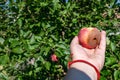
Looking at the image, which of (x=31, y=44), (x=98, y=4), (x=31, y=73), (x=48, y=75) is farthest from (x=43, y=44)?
(x=98, y=4)

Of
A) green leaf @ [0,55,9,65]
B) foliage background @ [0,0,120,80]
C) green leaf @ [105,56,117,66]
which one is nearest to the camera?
green leaf @ [0,55,9,65]

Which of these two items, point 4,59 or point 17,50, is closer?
point 4,59

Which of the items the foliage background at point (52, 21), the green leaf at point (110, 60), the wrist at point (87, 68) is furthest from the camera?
the foliage background at point (52, 21)

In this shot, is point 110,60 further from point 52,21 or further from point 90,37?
point 52,21

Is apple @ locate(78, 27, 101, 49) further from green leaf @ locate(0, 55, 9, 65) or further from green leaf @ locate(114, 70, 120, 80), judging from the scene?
green leaf @ locate(0, 55, 9, 65)

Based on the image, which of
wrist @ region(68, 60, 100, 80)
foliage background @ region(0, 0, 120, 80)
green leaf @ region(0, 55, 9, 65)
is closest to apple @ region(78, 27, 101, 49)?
foliage background @ region(0, 0, 120, 80)

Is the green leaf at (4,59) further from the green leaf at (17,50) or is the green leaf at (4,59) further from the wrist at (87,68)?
the wrist at (87,68)

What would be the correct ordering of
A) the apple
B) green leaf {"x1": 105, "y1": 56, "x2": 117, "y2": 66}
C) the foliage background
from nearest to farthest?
the apple, green leaf {"x1": 105, "y1": 56, "x2": 117, "y2": 66}, the foliage background

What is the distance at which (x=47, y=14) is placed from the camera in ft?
12.5

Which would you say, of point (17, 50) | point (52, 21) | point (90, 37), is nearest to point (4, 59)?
point (17, 50)

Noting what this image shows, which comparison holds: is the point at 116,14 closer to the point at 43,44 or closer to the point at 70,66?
the point at 43,44

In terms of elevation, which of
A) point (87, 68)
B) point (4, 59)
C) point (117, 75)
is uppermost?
point (87, 68)

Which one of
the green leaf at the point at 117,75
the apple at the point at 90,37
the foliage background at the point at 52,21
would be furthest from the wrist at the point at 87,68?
the foliage background at the point at 52,21

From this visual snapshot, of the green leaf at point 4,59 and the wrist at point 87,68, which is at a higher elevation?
the wrist at point 87,68
